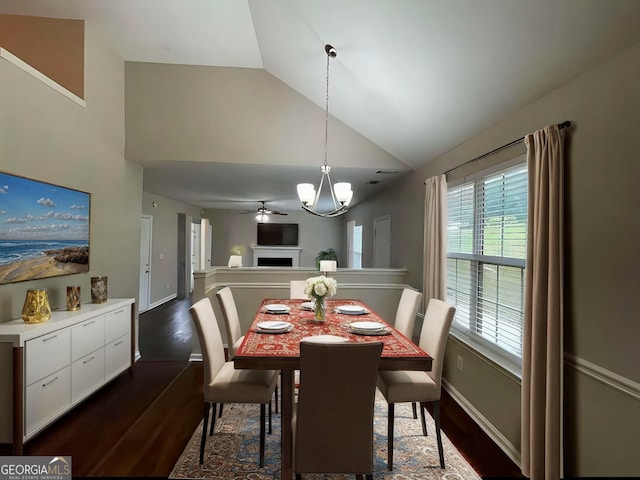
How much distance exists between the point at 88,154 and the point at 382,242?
4335 mm

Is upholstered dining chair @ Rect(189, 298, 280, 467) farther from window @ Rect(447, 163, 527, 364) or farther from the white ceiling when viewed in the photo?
the white ceiling

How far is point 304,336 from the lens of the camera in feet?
7.21

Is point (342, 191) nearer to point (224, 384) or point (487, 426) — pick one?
point (224, 384)

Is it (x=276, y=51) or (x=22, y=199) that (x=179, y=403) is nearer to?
(x=22, y=199)

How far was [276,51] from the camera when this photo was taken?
11.2 ft

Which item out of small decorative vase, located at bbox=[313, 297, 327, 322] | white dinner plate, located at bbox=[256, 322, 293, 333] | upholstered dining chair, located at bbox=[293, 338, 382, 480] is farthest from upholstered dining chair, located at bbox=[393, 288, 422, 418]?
upholstered dining chair, located at bbox=[293, 338, 382, 480]

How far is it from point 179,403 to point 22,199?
2.14 meters

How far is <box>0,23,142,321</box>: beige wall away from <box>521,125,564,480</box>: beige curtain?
366cm

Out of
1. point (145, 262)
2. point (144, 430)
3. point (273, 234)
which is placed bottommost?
point (144, 430)

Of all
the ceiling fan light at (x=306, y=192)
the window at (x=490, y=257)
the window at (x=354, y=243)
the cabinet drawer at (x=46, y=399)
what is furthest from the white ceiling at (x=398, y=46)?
the window at (x=354, y=243)

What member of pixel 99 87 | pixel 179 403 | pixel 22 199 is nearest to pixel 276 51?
pixel 99 87

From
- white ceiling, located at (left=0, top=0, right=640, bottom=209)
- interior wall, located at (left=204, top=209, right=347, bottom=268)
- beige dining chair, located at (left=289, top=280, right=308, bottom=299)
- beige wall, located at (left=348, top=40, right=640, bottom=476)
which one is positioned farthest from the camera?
interior wall, located at (left=204, top=209, right=347, bottom=268)

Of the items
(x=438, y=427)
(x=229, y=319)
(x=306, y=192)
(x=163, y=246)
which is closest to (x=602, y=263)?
(x=438, y=427)

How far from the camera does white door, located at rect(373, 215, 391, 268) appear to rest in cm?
549
